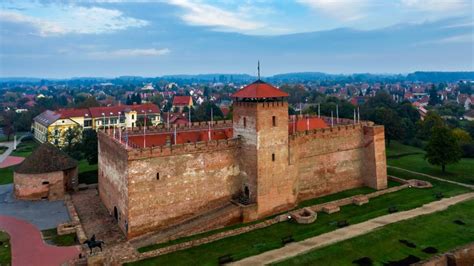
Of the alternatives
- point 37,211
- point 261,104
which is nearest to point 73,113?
point 37,211

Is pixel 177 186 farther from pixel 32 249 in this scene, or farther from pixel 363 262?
pixel 363 262

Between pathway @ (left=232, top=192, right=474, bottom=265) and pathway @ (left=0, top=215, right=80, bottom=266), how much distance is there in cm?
1177

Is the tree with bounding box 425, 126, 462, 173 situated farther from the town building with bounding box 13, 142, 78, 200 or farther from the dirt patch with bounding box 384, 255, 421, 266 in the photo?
the town building with bounding box 13, 142, 78, 200

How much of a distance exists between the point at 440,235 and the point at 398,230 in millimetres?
2940

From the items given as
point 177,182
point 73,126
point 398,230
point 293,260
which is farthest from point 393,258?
point 73,126

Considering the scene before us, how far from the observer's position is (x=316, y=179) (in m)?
37.8

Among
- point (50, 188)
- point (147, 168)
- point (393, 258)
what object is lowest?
point (393, 258)

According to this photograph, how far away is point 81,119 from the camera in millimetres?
79438

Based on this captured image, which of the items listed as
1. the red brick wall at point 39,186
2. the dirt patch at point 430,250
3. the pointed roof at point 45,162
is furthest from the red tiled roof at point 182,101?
the dirt patch at point 430,250

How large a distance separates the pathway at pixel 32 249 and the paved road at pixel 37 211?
4.31 feet

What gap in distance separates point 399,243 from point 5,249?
27303mm

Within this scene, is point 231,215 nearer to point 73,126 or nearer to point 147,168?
point 147,168

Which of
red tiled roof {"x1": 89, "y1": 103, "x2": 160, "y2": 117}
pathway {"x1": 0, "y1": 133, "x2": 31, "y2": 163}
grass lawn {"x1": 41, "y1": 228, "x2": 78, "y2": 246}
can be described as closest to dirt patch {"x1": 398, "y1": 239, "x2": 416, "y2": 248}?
grass lawn {"x1": 41, "y1": 228, "x2": 78, "y2": 246}

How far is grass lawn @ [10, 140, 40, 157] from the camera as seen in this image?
64787 mm
